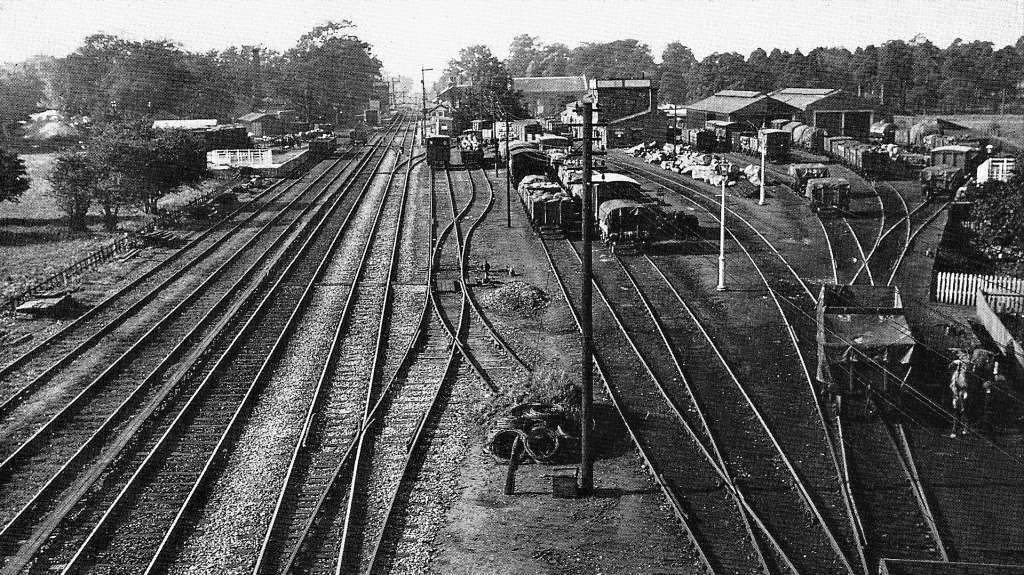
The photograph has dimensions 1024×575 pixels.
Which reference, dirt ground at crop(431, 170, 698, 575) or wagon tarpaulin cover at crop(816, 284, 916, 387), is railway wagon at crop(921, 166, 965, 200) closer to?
wagon tarpaulin cover at crop(816, 284, 916, 387)

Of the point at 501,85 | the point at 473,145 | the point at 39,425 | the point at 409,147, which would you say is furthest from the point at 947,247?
the point at 501,85

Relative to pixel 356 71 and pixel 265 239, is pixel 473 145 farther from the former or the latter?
pixel 356 71

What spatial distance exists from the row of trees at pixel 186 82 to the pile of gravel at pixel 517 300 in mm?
79928

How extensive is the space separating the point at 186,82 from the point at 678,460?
4344 inches

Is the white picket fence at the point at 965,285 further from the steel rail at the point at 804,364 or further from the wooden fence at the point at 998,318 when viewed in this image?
the steel rail at the point at 804,364

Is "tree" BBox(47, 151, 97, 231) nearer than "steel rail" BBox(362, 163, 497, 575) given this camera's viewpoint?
No

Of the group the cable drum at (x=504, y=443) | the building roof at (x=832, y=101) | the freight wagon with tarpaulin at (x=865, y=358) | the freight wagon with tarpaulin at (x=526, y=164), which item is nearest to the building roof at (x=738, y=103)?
the building roof at (x=832, y=101)

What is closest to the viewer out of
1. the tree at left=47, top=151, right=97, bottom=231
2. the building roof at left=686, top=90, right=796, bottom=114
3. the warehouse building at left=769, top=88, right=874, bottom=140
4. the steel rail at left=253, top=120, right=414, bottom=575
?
the steel rail at left=253, top=120, right=414, bottom=575

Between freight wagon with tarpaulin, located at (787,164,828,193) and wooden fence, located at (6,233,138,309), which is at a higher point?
freight wagon with tarpaulin, located at (787,164,828,193)

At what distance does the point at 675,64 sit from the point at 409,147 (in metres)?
93.9

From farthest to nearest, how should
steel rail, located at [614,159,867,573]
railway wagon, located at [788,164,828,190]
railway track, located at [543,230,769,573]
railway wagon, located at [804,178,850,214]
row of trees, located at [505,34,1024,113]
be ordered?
row of trees, located at [505,34,1024,113]
railway wagon, located at [788,164,828,190]
railway wagon, located at [804,178,850,214]
steel rail, located at [614,159,867,573]
railway track, located at [543,230,769,573]

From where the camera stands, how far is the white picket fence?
88.6 ft

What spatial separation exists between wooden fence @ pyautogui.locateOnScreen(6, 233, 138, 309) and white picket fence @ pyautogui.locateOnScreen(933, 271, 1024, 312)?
31.1m

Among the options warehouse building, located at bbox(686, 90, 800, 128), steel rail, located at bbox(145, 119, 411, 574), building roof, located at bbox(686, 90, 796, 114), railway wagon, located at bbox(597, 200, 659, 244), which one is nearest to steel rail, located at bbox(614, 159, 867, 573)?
railway wagon, located at bbox(597, 200, 659, 244)
